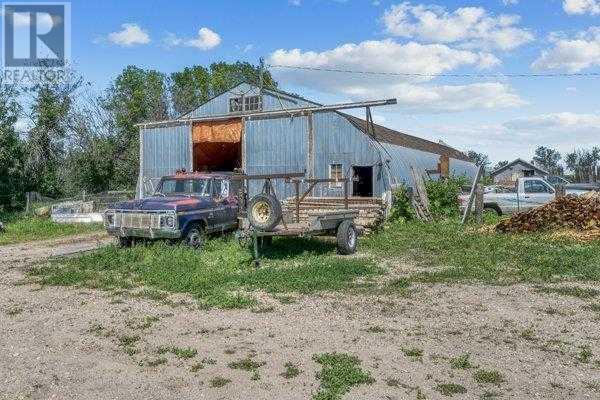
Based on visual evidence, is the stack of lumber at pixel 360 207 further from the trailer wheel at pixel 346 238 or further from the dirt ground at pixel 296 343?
the dirt ground at pixel 296 343

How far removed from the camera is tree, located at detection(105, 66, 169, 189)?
3700 cm

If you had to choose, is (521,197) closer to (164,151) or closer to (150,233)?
(150,233)

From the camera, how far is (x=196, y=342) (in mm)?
5922

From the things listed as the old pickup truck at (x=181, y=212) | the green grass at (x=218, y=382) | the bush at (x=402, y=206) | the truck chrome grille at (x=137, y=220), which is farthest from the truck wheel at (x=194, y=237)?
the bush at (x=402, y=206)

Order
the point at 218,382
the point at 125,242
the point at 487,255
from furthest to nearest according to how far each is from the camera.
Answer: the point at 125,242, the point at 487,255, the point at 218,382

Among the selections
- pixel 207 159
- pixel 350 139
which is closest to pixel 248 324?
pixel 350 139

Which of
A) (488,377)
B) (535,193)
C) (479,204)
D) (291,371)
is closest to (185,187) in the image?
(291,371)

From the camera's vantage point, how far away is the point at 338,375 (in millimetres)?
4855

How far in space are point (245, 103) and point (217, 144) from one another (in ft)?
7.87

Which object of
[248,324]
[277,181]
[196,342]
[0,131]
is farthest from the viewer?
[0,131]

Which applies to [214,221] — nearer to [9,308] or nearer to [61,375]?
[9,308]

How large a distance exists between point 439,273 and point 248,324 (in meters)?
4.42

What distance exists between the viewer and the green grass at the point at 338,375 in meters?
4.52

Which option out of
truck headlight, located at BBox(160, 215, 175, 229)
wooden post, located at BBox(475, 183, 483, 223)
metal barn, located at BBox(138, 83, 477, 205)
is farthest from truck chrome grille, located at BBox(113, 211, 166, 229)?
wooden post, located at BBox(475, 183, 483, 223)
